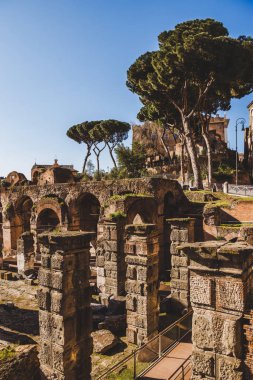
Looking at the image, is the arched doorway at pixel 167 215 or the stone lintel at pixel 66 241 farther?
the arched doorway at pixel 167 215

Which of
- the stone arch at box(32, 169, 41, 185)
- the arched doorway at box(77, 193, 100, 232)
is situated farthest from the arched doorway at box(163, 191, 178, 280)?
the stone arch at box(32, 169, 41, 185)

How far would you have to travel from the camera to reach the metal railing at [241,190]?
1931 centimetres

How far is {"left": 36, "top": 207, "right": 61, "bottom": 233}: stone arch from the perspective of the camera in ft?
65.0

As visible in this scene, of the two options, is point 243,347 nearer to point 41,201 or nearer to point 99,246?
point 99,246

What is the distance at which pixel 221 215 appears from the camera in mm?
16781

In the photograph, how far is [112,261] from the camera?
38.9 ft

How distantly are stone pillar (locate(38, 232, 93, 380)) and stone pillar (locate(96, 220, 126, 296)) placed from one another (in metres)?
5.10

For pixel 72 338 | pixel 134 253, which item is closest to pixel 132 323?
pixel 134 253

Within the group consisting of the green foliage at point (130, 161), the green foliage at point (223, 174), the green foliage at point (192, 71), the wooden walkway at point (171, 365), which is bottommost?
the wooden walkway at point (171, 365)

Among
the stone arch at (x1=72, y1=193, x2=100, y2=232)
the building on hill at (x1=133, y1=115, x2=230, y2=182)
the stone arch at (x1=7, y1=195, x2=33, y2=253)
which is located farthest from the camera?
the building on hill at (x1=133, y1=115, x2=230, y2=182)

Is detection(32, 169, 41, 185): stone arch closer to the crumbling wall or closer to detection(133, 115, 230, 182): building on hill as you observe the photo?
detection(133, 115, 230, 182): building on hill

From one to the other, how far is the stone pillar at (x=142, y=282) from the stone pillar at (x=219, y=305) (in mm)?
3953

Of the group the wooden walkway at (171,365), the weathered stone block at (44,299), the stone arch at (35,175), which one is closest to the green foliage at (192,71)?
the stone arch at (35,175)

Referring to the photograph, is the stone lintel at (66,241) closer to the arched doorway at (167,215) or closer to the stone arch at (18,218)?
the arched doorway at (167,215)
